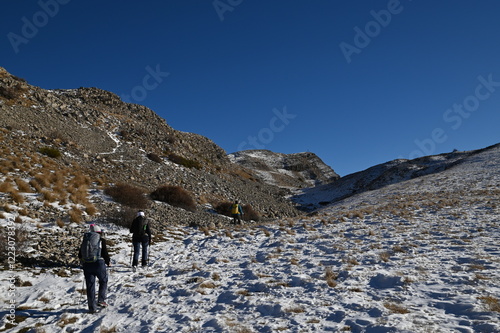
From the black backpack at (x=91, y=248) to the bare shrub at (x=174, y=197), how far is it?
15.9m

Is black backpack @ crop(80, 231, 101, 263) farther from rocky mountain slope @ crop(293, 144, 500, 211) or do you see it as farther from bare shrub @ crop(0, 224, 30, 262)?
rocky mountain slope @ crop(293, 144, 500, 211)

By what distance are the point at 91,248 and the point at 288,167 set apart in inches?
4278

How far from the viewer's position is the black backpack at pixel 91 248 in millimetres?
7352

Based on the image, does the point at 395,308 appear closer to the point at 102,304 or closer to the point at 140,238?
the point at 102,304

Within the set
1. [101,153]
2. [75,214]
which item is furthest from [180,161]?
[75,214]

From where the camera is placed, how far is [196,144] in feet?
173

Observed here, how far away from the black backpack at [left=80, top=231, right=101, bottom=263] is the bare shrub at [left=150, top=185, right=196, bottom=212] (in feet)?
52.2

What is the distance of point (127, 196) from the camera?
64.3 feet

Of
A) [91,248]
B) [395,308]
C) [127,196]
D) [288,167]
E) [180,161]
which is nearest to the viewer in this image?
[395,308]

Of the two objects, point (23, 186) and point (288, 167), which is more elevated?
point (288, 167)

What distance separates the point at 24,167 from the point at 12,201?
6117mm

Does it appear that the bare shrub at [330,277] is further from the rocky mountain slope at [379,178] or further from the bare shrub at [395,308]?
the rocky mountain slope at [379,178]

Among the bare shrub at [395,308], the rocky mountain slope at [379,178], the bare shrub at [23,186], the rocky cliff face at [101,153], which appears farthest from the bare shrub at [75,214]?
the rocky mountain slope at [379,178]

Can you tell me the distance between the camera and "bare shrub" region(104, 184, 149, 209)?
19.4 meters
